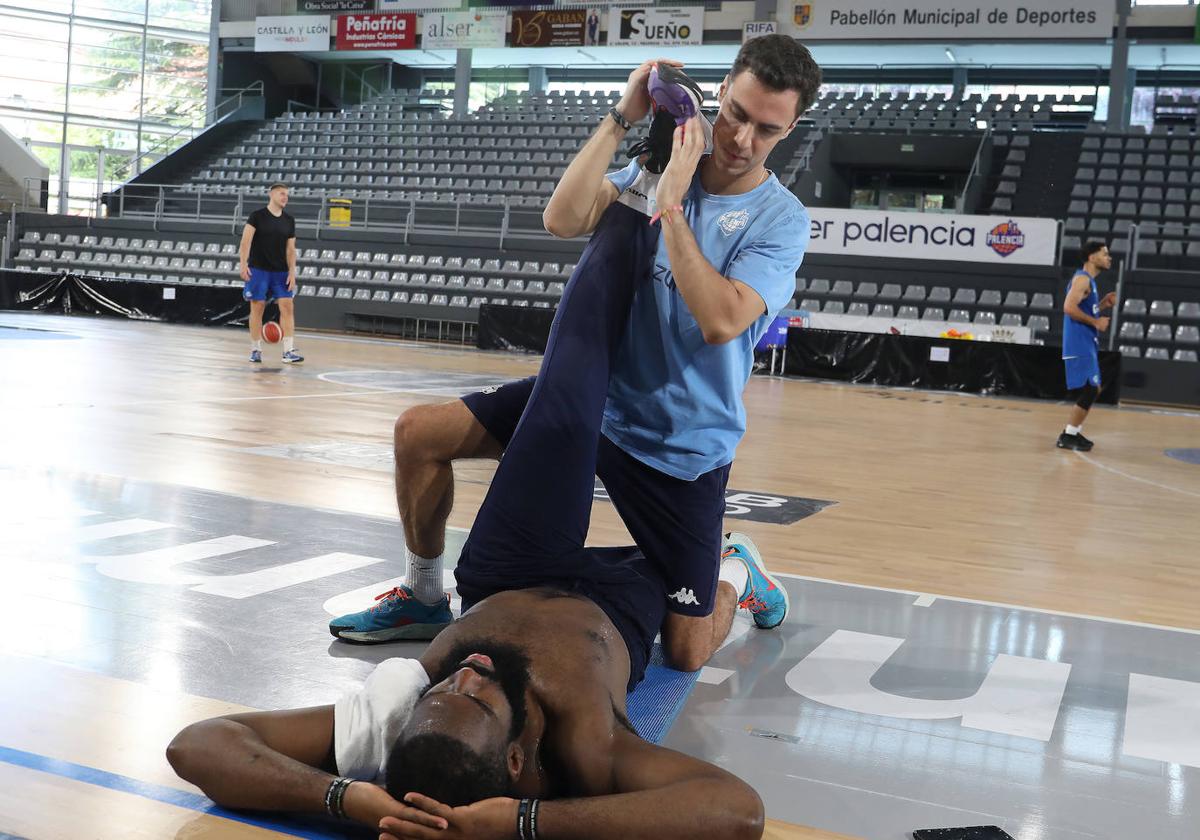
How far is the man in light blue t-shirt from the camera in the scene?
7.79 ft

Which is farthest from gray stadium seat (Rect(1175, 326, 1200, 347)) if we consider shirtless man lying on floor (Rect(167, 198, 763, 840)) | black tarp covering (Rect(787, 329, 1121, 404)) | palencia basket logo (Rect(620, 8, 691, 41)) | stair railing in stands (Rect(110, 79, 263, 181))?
stair railing in stands (Rect(110, 79, 263, 181))

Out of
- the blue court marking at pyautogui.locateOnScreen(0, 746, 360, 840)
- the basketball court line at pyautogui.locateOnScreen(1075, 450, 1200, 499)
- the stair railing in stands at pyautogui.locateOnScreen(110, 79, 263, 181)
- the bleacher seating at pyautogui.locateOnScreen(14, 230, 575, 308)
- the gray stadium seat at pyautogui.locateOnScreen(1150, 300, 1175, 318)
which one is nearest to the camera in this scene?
the blue court marking at pyautogui.locateOnScreen(0, 746, 360, 840)

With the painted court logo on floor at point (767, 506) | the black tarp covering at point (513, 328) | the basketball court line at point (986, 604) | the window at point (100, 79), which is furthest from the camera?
the window at point (100, 79)

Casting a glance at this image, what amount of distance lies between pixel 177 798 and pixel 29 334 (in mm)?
12402

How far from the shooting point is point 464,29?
2472 cm

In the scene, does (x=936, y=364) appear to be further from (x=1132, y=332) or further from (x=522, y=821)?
(x=522, y=821)

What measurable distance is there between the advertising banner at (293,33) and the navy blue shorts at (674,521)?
84.9 ft

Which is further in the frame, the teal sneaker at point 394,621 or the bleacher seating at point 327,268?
the bleacher seating at point 327,268

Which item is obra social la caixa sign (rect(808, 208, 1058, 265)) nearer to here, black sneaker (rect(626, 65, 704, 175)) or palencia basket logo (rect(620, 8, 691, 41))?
palencia basket logo (rect(620, 8, 691, 41))

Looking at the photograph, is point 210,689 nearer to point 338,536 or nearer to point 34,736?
point 34,736

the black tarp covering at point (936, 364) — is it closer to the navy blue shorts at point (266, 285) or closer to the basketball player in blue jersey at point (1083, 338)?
the basketball player in blue jersey at point (1083, 338)

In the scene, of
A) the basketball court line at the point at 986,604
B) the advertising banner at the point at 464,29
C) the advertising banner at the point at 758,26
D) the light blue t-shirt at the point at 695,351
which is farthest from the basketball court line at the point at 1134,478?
the advertising banner at the point at 464,29

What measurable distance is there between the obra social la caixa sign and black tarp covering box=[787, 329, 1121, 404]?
2.46 m

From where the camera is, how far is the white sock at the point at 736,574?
3.09m
